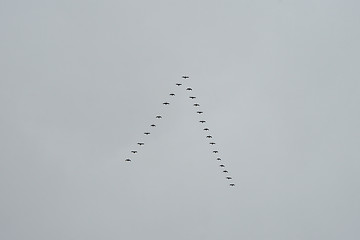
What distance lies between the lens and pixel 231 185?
179 m

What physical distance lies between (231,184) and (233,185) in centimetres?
633

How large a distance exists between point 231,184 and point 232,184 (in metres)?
1.95

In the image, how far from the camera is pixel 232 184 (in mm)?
→ 174000

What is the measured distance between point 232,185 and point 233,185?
1.71 feet

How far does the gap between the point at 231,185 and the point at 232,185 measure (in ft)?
4.59

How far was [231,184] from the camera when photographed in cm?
17212

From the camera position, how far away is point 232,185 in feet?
584

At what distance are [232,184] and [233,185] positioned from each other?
4.39 meters

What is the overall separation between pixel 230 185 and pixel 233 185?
4.81 m

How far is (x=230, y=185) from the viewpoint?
18300 centimetres

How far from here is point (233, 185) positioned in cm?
17825

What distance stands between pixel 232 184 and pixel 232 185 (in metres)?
3.97
